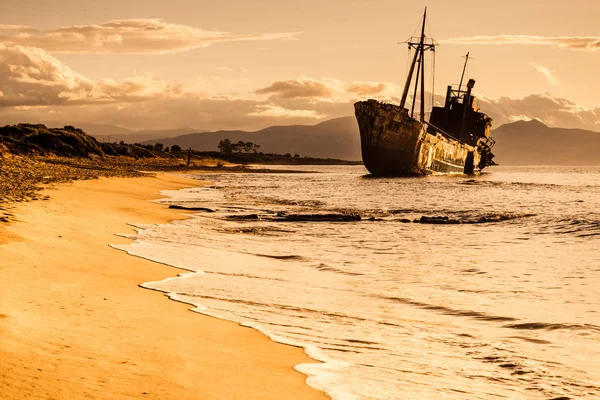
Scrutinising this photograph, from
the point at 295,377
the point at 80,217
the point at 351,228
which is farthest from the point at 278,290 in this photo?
the point at 351,228

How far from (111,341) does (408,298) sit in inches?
243

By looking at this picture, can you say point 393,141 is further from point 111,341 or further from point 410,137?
point 111,341

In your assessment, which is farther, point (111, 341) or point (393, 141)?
point (393, 141)

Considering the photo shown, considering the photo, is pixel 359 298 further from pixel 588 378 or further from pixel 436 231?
pixel 436 231

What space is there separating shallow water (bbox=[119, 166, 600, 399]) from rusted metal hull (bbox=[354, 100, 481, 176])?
171 ft

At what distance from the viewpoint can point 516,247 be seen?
64.0 ft

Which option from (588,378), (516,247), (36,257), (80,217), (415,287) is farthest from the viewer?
(516,247)

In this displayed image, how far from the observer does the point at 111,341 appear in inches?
263

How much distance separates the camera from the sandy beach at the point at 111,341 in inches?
209

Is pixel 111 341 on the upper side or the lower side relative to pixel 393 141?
lower

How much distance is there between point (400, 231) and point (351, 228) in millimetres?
1865

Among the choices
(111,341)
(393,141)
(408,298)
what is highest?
(393,141)

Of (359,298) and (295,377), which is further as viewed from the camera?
(359,298)

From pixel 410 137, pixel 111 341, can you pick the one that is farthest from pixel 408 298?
pixel 410 137
